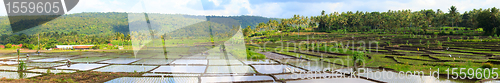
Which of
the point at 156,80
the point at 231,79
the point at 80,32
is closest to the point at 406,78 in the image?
the point at 231,79

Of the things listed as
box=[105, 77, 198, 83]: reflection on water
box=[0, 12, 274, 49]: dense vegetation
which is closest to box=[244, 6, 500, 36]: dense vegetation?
box=[0, 12, 274, 49]: dense vegetation

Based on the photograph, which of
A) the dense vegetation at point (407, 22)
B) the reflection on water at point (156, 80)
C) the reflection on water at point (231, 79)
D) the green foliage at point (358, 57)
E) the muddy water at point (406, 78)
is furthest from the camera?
the dense vegetation at point (407, 22)

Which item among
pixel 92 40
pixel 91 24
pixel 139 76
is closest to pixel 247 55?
pixel 139 76

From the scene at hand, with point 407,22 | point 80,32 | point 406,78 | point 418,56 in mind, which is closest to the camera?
point 406,78

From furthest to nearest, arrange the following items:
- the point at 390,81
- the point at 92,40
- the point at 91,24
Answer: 1. the point at 91,24
2. the point at 92,40
3. the point at 390,81

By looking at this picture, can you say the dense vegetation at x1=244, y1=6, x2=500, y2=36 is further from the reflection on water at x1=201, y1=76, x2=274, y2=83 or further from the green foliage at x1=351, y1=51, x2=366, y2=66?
the reflection on water at x1=201, y1=76, x2=274, y2=83

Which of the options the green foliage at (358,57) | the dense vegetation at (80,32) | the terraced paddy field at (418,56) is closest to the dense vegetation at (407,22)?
the dense vegetation at (80,32)

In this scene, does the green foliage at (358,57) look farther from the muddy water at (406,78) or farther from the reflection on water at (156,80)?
the reflection on water at (156,80)

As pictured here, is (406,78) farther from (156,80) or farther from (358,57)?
(156,80)

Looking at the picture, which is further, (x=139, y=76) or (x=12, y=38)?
(x=12, y=38)

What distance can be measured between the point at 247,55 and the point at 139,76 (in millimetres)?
12635

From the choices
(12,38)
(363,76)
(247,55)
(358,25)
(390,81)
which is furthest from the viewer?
(358,25)

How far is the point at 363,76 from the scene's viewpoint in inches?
483

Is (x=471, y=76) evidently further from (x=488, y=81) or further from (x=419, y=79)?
(x=419, y=79)
